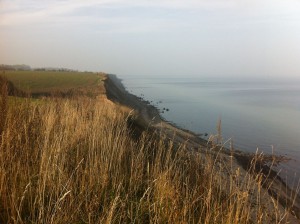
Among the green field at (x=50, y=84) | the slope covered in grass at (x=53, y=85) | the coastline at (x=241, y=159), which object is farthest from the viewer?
the green field at (x=50, y=84)

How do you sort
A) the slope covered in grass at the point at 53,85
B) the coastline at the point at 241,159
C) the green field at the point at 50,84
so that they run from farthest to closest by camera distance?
1. the green field at the point at 50,84
2. the slope covered in grass at the point at 53,85
3. the coastline at the point at 241,159

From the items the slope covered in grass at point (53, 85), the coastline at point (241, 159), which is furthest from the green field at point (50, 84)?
the coastline at point (241, 159)

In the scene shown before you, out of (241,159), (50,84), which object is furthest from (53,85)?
(241,159)

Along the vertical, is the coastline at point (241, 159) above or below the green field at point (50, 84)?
below

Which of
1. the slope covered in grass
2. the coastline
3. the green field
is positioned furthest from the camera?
the green field

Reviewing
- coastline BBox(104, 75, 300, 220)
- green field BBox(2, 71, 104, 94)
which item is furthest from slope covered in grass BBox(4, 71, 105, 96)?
coastline BBox(104, 75, 300, 220)

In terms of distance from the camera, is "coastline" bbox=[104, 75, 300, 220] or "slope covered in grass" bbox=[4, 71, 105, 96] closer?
"coastline" bbox=[104, 75, 300, 220]

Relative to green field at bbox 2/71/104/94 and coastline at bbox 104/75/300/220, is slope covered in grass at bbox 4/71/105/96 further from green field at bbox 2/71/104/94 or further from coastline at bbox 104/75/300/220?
coastline at bbox 104/75/300/220

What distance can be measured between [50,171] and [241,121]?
96.9 ft

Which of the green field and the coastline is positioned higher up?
the green field

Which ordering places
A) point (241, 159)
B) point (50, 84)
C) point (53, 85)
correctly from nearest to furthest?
point (241, 159)
point (53, 85)
point (50, 84)

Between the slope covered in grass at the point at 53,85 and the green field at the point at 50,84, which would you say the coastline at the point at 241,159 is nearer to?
the slope covered in grass at the point at 53,85

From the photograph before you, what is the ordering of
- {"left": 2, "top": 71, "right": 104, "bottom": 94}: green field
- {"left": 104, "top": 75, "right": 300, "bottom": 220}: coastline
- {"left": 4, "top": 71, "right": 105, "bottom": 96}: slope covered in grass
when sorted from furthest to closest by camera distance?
{"left": 2, "top": 71, "right": 104, "bottom": 94}: green field < {"left": 4, "top": 71, "right": 105, "bottom": 96}: slope covered in grass < {"left": 104, "top": 75, "right": 300, "bottom": 220}: coastline

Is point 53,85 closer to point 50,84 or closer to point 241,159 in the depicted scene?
point 50,84
